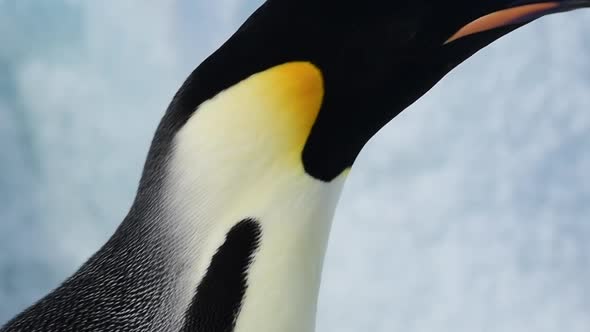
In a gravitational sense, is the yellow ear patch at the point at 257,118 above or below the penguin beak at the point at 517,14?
above

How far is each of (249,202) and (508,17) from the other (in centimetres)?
33

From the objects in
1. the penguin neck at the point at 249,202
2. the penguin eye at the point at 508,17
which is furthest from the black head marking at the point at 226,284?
the penguin eye at the point at 508,17

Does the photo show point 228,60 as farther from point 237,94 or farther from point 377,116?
point 377,116

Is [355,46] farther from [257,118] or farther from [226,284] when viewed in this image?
[226,284]

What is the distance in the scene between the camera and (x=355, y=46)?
0.79 m

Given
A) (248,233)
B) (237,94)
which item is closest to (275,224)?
(248,233)

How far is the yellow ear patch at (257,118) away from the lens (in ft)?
2.58

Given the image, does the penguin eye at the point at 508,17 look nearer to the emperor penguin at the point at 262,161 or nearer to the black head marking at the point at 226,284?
the emperor penguin at the point at 262,161

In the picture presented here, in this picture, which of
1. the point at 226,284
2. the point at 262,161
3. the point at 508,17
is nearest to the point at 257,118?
the point at 262,161

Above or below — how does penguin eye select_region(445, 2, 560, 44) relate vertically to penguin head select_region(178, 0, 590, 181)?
below

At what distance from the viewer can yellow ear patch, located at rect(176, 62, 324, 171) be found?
788 millimetres

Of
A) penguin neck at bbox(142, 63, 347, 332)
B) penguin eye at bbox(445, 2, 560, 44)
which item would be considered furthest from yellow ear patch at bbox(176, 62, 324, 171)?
penguin eye at bbox(445, 2, 560, 44)

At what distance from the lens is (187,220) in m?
0.79

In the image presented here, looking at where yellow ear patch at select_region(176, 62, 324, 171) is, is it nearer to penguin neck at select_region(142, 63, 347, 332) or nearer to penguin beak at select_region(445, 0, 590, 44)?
penguin neck at select_region(142, 63, 347, 332)
